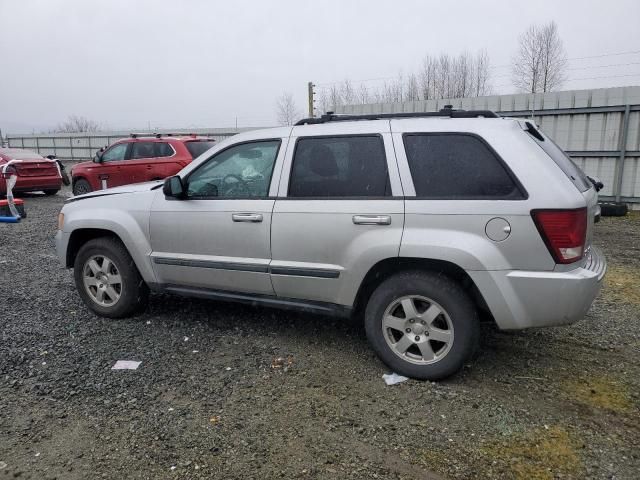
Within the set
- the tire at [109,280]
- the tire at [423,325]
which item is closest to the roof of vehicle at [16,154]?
the tire at [109,280]

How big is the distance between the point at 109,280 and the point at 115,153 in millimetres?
8540

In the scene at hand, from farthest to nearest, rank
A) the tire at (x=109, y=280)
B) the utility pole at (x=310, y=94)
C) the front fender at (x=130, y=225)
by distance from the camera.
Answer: the utility pole at (x=310, y=94), the tire at (x=109, y=280), the front fender at (x=130, y=225)

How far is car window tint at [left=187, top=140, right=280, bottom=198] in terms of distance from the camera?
13.0ft

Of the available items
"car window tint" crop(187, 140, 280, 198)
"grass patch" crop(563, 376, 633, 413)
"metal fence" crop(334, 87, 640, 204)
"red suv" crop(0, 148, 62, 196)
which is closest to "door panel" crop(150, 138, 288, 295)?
"car window tint" crop(187, 140, 280, 198)

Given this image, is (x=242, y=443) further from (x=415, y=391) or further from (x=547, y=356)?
(x=547, y=356)

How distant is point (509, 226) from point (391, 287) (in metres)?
0.87

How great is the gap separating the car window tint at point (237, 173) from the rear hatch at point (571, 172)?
1878mm

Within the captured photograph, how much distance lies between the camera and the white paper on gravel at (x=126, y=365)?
12.2ft

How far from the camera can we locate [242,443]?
9.22 ft

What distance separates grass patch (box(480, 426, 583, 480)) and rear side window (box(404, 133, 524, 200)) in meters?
1.40

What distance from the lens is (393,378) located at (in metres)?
3.53

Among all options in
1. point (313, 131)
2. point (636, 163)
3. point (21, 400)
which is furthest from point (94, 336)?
point (636, 163)

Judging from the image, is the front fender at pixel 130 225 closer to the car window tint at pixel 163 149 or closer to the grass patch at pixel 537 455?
the grass patch at pixel 537 455

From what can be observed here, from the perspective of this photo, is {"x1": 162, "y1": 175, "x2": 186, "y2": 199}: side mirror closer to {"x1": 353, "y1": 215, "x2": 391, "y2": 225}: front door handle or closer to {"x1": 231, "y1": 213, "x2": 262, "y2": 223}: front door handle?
{"x1": 231, "y1": 213, "x2": 262, "y2": 223}: front door handle
